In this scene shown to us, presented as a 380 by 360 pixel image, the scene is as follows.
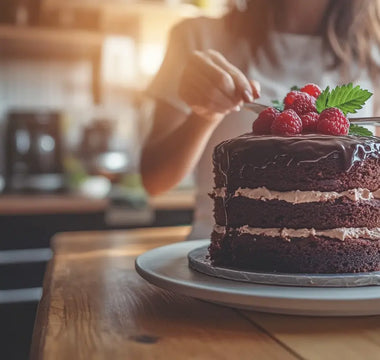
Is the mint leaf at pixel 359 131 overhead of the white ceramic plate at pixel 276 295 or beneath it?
overhead

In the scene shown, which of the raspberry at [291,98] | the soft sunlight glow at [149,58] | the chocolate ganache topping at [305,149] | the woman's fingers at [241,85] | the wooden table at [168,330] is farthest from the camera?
the soft sunlight glow at [149,58]

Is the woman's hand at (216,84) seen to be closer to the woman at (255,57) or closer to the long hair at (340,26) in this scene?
the woman at (255,57)

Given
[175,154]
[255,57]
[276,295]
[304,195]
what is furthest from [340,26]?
[276,295]

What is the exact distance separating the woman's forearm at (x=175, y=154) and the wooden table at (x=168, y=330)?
58cm

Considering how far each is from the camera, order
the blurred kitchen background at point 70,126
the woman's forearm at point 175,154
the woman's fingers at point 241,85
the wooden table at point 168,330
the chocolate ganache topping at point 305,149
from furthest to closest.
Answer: the blurred kitchen background at point 70,126, the woman's forearm at point 175,154, the woman's fingers at point 241,85, the chocolate ganache topping at point 305,149, the wooden table at point 168,330

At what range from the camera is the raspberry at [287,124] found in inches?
33.7

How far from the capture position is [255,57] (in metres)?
1.56

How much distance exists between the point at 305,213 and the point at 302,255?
60 millimetres

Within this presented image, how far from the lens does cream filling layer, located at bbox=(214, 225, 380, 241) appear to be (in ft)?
2.70

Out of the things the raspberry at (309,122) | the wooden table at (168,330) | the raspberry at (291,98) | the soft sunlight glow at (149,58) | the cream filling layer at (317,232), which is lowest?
the wooden table at (168,330)

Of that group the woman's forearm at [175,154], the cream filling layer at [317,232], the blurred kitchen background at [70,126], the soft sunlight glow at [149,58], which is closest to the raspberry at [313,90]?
the cream filling layer at [317,232]

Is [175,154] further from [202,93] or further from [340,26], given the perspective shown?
[340,26]

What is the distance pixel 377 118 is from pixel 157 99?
2.53ft

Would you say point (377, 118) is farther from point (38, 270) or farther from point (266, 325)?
point (38, 270)
